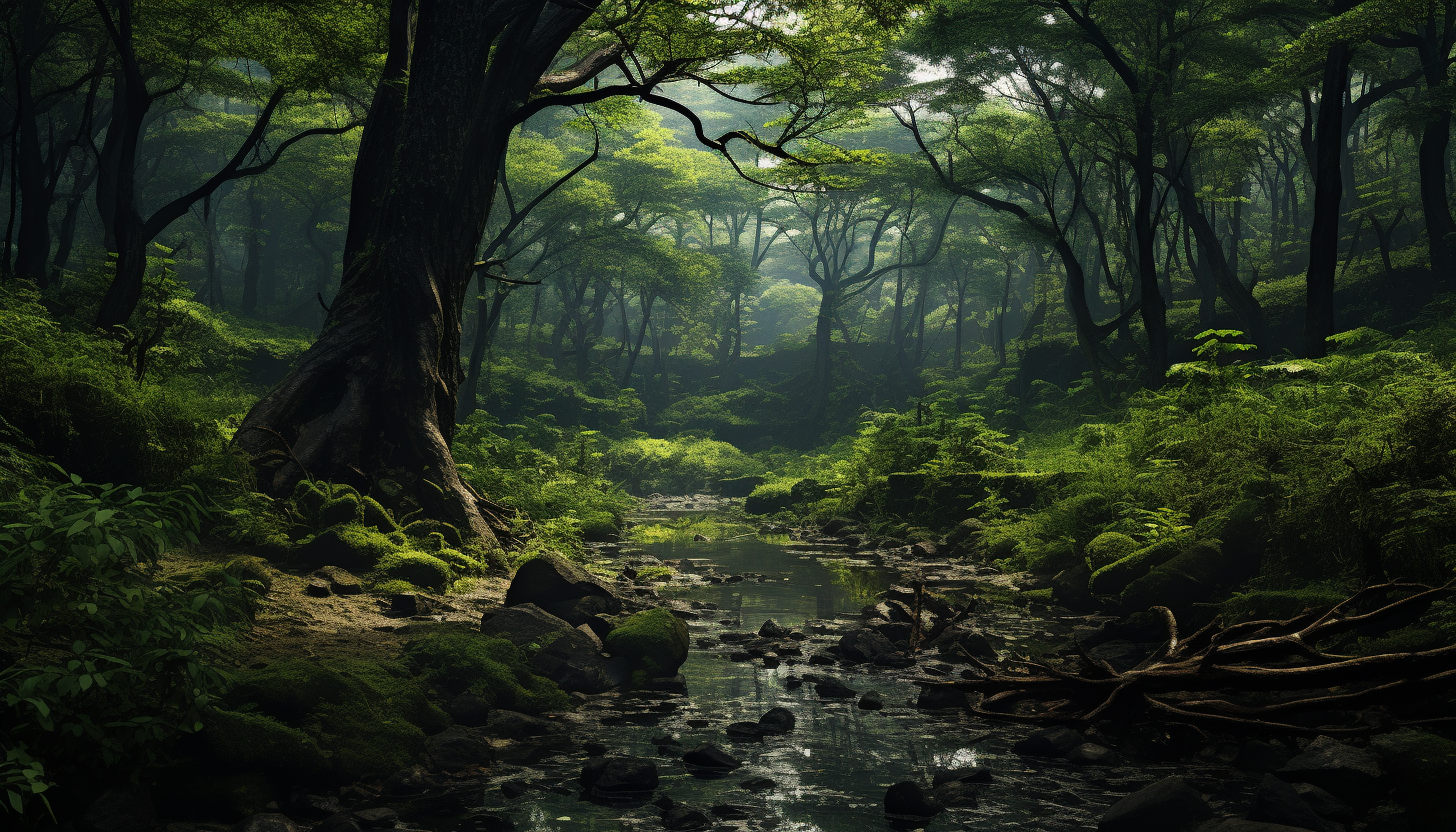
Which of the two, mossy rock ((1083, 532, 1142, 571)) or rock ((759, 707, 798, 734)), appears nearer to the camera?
rock ((759, 707, 798, 734))

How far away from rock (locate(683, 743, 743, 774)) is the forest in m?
0.03

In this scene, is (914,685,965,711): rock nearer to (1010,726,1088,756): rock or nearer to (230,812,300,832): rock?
(1010,726,1088,756): rock

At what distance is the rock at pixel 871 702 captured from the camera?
234 inches

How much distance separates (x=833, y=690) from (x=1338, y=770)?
3136mm

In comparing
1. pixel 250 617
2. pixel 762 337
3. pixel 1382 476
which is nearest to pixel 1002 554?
pixel 1382 476

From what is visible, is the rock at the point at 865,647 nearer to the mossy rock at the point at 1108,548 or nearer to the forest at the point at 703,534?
the forest at the point at 703,534

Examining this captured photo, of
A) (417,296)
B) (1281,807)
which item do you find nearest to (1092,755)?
(1281,807)

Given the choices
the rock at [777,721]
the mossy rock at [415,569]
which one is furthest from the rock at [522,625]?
the rock at [777,721]

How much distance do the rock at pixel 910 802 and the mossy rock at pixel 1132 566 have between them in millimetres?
4726

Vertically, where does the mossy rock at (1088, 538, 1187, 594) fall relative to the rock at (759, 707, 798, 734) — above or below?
above

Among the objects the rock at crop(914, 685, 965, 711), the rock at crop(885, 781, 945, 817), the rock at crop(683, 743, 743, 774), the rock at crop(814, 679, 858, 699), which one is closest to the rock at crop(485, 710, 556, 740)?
the rock at crop(683, 743, 743, 774)

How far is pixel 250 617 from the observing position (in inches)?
220

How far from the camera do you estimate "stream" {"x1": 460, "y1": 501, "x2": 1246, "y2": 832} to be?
415cm

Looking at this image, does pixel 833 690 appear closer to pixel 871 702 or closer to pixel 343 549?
pixel 871 702
